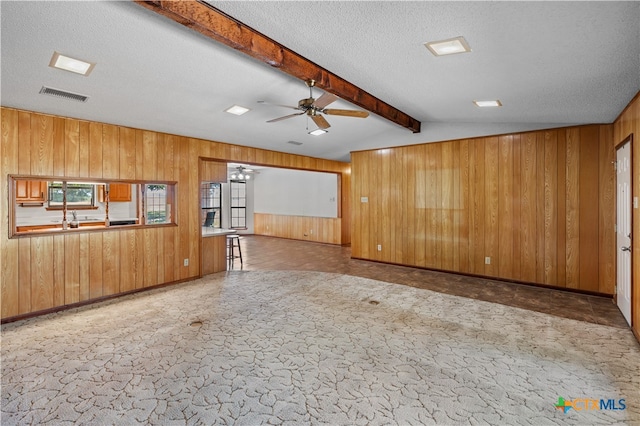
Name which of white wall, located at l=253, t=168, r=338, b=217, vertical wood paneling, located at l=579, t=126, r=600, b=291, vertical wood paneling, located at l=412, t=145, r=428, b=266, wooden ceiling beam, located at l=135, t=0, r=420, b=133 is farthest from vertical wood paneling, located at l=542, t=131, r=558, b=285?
white wall, located at l=253, t=168, r=338, b=217

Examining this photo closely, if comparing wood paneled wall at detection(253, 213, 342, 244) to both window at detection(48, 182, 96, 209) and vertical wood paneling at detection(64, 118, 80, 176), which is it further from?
vertical wood paneling at detection(64, 118, 80, 176)

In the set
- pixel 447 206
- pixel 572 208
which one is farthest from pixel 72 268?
pixel 572 208

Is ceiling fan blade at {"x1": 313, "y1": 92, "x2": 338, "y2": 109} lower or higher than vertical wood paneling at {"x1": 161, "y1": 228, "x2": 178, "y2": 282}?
higher

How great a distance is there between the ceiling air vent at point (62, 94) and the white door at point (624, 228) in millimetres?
6437

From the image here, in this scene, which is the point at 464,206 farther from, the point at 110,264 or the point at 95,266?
the point at 95,266

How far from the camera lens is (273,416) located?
2.10m

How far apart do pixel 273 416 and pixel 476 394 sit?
5.02 ft

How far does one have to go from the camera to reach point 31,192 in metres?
5.83

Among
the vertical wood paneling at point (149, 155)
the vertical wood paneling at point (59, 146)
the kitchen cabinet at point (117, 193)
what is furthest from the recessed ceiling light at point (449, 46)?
the kitchen cabinet at point (117, 193)

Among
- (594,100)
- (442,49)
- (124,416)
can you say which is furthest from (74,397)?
Result: (594,100)

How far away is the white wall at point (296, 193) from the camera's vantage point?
10.3 metres

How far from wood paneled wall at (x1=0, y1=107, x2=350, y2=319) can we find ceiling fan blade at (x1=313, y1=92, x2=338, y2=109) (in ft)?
9.99

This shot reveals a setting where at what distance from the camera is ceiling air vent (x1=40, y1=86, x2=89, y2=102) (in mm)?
3333

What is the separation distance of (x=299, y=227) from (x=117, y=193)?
575 cm
